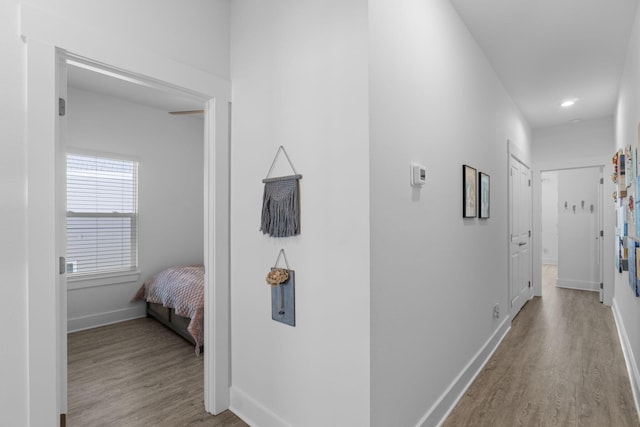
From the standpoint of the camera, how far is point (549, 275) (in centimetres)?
727

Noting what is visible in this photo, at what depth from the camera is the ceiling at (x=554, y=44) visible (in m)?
2.31

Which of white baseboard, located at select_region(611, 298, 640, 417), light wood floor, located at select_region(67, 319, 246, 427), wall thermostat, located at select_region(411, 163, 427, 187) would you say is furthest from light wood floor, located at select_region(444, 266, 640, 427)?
light wood floor, located at select_region(67, 319, 246, 427)

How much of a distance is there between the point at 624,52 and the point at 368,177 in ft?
10.3

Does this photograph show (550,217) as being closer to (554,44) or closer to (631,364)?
(631,364)

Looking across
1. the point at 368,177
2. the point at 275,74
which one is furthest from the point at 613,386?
the point at 275,74

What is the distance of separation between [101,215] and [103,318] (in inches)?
48.6

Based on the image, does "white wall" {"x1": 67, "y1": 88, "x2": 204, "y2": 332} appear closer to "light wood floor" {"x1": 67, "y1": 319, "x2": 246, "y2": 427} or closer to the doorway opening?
"light wood floor" {"x1": 67, "y1": 319, "x2": 246, "y2": 427}

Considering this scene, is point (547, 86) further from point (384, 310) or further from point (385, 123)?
point (384, 310)

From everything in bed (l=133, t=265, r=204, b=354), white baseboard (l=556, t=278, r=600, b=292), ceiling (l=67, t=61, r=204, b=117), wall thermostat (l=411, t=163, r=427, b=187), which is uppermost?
ceiling (l=67, t=61, r=204, b=117)

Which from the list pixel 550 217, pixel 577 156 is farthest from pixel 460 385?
pixel 550 217

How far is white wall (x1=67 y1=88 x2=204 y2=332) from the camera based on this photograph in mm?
3889

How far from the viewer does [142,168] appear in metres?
4.39

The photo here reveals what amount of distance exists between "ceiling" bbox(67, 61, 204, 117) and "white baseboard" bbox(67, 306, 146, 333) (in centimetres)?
264

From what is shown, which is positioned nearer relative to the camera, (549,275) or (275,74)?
(275,74)
